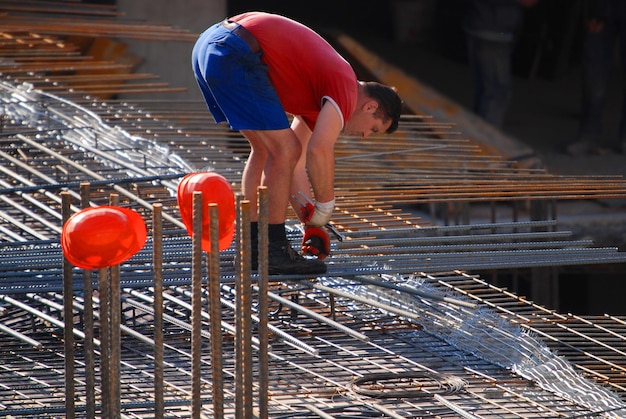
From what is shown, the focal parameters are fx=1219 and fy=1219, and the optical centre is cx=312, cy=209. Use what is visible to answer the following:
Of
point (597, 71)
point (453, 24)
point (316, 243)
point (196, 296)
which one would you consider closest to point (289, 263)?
point (316, 243)

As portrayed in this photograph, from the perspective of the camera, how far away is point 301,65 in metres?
4.77

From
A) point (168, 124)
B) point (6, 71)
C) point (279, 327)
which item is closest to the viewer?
point (279, 327)

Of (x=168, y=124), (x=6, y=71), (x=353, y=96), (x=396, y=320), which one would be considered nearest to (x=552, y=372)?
(x=396, y=320)

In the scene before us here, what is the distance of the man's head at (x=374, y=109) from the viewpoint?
484 centimetres

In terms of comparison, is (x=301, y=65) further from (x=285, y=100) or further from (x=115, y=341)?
(x=115, y=341)

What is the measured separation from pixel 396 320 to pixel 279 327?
21.8 inches

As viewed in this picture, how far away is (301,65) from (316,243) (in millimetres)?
708

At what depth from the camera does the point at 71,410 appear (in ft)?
12.3

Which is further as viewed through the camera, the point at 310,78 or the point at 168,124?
the point at 168,124

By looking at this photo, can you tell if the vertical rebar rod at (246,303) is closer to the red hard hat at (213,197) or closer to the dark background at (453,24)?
the red hard hat at (213,197)

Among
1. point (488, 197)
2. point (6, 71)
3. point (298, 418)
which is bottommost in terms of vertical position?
point (298, 418)

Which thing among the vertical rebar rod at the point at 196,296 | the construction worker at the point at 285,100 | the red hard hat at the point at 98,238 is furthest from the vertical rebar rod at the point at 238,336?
the construction worker at the point at 285,100

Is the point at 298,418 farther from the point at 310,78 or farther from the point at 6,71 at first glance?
the point at 6,71

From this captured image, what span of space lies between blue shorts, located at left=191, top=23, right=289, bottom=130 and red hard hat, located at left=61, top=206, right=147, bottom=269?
4.17 feet
